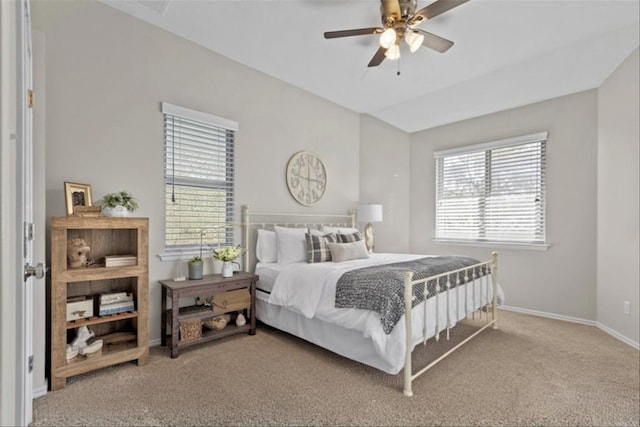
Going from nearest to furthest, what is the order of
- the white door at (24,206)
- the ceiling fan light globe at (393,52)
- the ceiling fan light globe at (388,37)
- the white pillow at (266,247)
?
the white door at (24,206) → the ceiling fan light globe at (388,37) → the ceiling fan light globe at (393,52) → the white pillow at (266,247)

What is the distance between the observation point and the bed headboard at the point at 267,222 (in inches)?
142

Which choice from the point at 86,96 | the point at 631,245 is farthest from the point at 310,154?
the point at 631,245

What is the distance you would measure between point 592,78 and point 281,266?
4003mm

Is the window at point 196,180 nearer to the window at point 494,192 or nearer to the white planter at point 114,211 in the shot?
the white planter at point 114,211

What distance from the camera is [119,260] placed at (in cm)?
245

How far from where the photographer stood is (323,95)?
4.42m

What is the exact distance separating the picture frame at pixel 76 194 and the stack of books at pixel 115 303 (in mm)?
702

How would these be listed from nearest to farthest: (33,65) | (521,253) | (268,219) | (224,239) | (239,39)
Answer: (33,65)
(239,39)
(224,239)
(268,219)
(521,253)

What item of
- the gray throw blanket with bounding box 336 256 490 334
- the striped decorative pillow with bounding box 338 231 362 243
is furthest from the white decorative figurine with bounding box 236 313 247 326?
the striped decorative pillow with bounding box 338 231 362 243

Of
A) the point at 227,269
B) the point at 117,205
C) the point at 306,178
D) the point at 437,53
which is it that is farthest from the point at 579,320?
the point at 117,205

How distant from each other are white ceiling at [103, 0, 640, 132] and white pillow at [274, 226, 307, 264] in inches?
75.6

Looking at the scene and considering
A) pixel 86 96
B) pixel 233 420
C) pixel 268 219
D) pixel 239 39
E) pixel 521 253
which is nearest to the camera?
pixel 233 420

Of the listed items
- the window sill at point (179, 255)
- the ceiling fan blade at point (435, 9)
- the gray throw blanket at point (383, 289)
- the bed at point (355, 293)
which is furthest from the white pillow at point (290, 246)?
the ceiling fan blade at point (435, 9)

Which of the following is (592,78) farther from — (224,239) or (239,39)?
(224,239)
